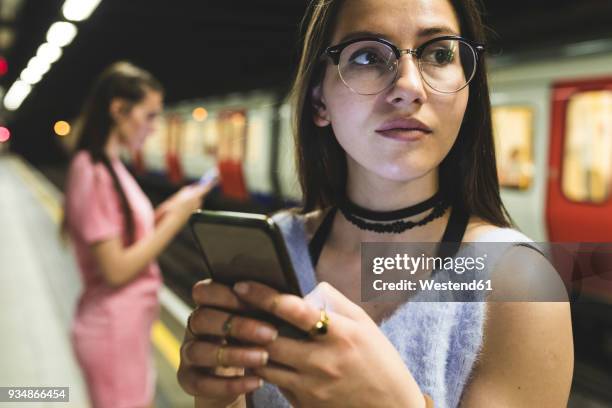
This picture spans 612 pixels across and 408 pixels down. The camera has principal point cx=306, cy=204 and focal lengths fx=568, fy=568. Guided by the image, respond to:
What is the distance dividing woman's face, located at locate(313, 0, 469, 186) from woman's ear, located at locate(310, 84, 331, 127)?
0.07 metres

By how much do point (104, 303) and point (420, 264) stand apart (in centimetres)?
136

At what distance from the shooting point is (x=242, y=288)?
0.54m

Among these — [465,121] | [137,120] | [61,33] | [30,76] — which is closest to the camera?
[465,121]

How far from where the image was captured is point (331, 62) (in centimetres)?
72

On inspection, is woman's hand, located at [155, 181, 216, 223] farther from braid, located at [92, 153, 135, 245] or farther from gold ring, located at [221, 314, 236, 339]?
gold ring, located at [221, 314, 236, 339]

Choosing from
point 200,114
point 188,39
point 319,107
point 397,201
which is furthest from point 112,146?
point 188,39

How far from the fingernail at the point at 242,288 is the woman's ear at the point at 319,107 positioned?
33 centimetres

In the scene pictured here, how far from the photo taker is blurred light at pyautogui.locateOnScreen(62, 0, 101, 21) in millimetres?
2676

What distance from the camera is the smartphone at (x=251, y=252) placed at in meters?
0.53

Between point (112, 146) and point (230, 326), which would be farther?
point (112, 146)

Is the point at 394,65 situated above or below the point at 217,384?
→ above

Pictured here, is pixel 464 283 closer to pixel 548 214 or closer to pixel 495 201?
pixel 495 201

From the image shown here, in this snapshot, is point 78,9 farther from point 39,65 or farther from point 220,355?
point 220,355

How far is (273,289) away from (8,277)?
6626 millimetres
